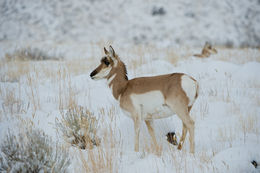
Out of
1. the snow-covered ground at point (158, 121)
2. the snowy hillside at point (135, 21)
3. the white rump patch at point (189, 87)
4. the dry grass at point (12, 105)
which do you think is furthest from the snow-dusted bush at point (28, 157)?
the snowy hillside at point (135, 21)

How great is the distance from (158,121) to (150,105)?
42.6 inches

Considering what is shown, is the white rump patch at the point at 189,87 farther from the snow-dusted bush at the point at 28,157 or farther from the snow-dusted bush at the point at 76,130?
the snow-dusted bush at the point at 28,157

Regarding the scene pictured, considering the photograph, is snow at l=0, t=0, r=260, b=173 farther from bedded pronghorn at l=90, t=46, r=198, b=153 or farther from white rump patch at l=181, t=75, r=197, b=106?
white rump patch at l=181, t=75, r=197, b=106

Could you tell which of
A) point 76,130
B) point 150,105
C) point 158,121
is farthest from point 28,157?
point 158,121

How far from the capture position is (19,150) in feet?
7.20

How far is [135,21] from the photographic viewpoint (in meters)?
21.5

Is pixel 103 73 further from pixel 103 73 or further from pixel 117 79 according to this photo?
pixel 117 79

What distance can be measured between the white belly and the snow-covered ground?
0.95 ft

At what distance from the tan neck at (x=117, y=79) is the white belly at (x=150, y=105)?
36 cm

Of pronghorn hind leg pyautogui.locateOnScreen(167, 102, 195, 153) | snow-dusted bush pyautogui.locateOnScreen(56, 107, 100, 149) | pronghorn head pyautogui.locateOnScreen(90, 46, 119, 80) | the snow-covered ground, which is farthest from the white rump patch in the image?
snow-dusted bush pyautogui.locateOnScreen(56, 107, 100, 149)

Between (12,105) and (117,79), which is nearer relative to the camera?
(117,79)

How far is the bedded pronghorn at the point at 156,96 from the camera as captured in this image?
9.59 feet

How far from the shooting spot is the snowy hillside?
749 inches

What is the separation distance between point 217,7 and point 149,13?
634cm
